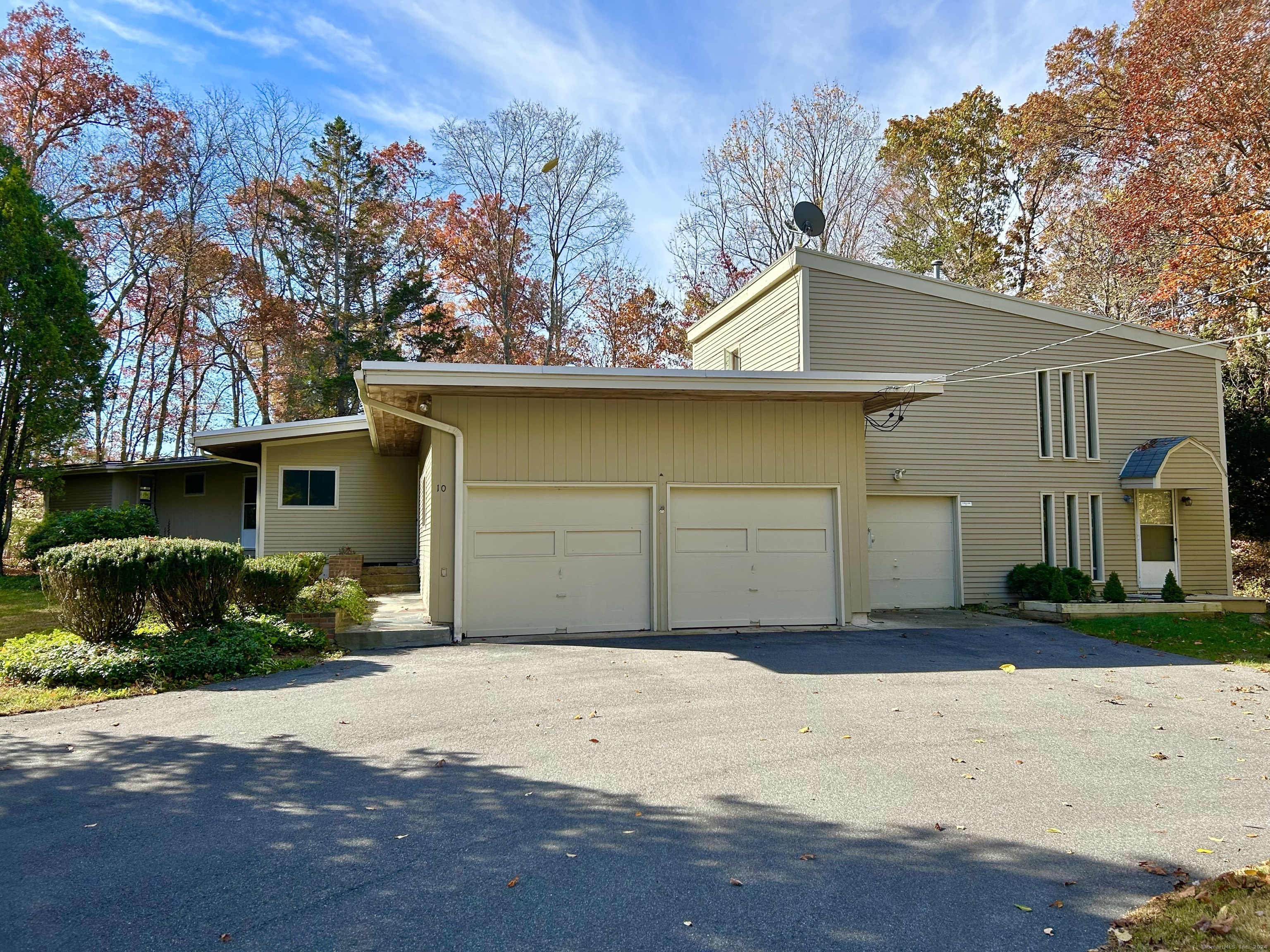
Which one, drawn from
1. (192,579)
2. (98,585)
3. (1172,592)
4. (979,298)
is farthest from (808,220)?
(98,585)

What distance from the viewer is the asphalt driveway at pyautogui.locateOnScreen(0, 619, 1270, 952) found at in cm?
304

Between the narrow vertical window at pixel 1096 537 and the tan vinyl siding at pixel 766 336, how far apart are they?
6.40 m

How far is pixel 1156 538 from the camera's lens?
14742 mm

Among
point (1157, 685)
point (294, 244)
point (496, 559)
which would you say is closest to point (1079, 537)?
point (1157, 685)

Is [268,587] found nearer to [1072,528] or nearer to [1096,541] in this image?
[1072,528]

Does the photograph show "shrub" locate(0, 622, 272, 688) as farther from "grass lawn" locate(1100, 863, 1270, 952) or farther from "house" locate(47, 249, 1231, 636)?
"grass lawn" locate(1100, 863, 1270, 952)

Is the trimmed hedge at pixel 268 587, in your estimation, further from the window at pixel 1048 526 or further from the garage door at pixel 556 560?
the window at pixel 1048 526

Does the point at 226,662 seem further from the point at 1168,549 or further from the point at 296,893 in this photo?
the point at 1168,549

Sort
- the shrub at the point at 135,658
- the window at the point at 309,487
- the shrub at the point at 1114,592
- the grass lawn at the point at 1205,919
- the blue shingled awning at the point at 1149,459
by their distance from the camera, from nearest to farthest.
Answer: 1. the grass lawn at the point at 1205,919
2. the shrub at the point at 135,658
3. the shrub at the point at 1114,592
4. the blue shingled awning at the point at 1149,459
5. the window at the point at 309,487

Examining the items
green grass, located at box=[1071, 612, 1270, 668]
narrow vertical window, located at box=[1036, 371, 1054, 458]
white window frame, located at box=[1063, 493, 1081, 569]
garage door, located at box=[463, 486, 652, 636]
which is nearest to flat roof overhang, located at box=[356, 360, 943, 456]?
garage door, located at box=[463, 486, 652, 636]

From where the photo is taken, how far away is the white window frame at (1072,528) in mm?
14289

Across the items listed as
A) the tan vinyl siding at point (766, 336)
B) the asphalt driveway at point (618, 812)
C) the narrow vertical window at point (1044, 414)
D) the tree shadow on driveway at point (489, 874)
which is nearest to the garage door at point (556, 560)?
the asphalt driveway at point (618, 812)

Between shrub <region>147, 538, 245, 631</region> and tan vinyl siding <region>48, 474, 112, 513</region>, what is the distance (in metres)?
14.0

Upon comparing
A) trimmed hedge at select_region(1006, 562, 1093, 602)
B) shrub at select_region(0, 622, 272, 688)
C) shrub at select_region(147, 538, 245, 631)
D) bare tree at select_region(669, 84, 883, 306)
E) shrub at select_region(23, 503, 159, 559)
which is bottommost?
shrub at select_region(0, 622, 272, 688)
